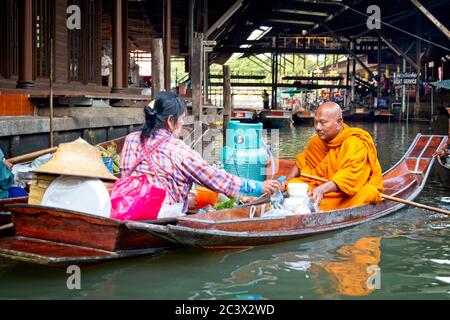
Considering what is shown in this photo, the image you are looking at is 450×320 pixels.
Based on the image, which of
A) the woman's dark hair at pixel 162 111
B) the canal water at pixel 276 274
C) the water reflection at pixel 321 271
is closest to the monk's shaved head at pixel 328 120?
the canal water at pixel 276 274

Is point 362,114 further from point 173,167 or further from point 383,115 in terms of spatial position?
point 173,167

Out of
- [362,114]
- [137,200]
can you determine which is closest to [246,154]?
[137,200]

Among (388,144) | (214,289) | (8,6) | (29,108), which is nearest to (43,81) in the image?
(8,6)

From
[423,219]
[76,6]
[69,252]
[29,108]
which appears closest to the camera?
[69,252]

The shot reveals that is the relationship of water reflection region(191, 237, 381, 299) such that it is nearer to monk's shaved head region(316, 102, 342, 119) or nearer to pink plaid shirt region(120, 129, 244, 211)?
pink plaid shirt region(120, 129, 244, 211)

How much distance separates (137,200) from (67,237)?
0.59 meters

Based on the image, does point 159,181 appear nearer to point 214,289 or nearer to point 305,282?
point 214,289

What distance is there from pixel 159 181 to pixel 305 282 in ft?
4.34

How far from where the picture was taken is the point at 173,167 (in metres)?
4.78

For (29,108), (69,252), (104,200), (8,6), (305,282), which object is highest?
(8,6)

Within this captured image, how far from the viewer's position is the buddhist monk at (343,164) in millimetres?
6199

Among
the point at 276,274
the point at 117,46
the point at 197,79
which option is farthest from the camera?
the point at 197,79

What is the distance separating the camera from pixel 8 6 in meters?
9.53

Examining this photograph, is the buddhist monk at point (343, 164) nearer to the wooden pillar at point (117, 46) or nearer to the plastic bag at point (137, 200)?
the plastic bag at point (137, 200)
